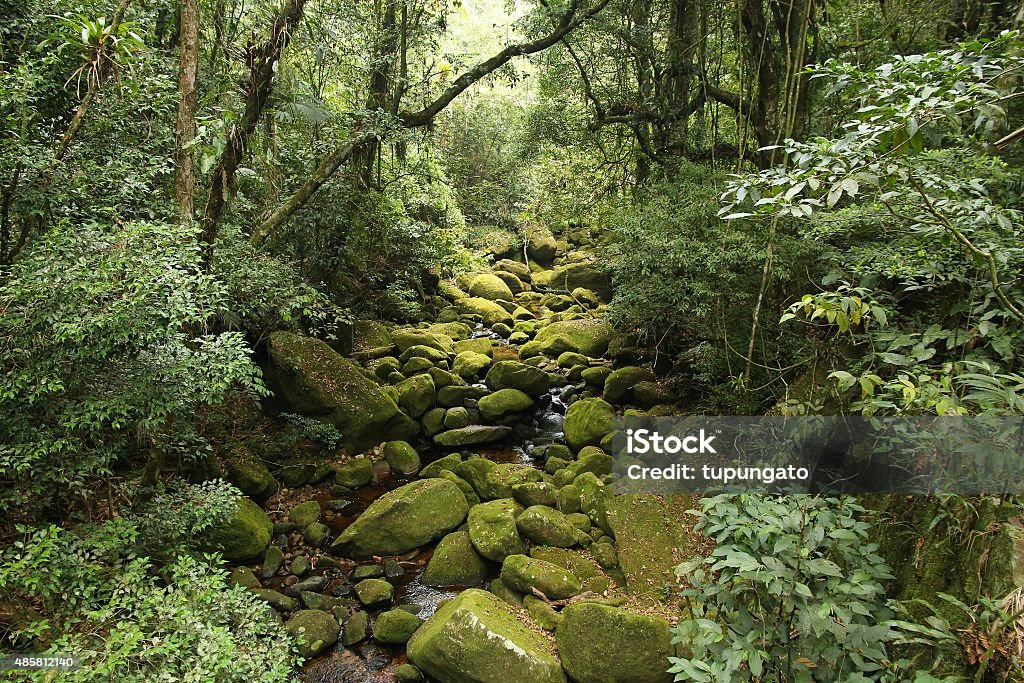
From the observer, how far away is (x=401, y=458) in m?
7.19

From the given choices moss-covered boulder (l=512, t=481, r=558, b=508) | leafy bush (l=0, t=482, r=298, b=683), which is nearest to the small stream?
moss-covered boulder (l=512, t=481, r=558, b=508)

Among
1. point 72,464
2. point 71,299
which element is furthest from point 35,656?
point 71,299

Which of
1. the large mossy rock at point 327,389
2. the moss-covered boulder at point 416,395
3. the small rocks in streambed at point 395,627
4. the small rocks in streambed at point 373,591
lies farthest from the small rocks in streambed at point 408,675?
the moss-covered boulder at point 416,395

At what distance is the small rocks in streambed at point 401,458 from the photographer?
7172 mm

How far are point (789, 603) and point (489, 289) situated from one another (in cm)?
1113

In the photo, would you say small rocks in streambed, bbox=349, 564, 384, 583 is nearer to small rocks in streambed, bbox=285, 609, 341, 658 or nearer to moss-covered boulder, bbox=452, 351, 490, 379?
small rocks in streambed, bbox=285, 609, 341, 658

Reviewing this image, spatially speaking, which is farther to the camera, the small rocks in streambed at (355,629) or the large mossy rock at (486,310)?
the large mossy rock at (486,310)

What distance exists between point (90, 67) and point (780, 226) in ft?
19.9

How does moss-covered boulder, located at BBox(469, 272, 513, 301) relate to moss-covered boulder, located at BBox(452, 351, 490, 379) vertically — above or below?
above

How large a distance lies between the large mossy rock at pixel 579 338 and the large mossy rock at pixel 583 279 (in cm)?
238

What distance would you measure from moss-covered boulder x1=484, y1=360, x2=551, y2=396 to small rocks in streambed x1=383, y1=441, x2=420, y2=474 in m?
2.06

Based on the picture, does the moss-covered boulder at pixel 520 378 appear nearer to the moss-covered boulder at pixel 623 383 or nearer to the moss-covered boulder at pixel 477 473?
the moss-covered boulder at pixel 623 383

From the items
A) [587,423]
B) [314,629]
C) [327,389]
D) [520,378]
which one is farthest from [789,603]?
[520,378]

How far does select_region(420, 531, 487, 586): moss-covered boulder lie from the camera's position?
5211 millimetres
